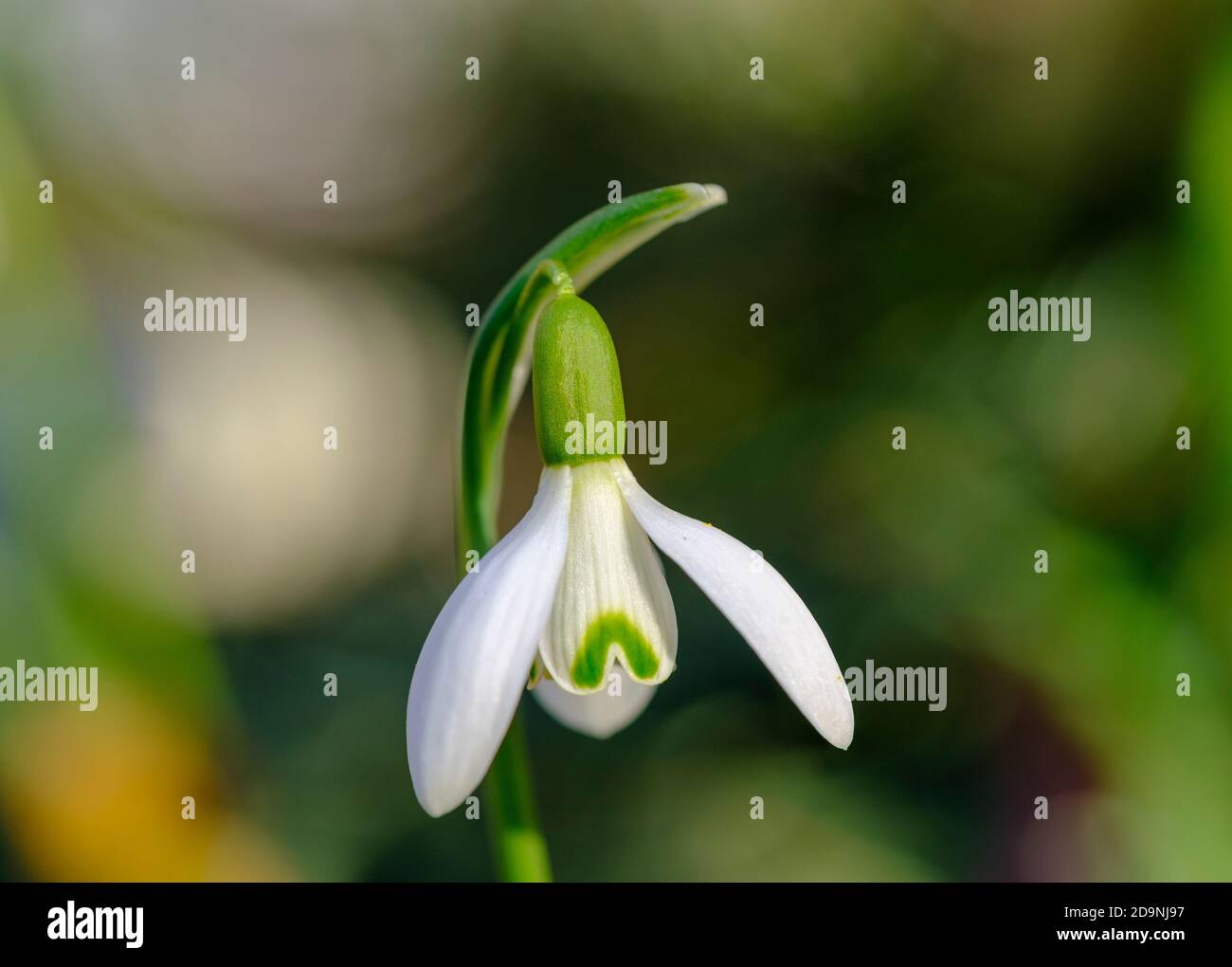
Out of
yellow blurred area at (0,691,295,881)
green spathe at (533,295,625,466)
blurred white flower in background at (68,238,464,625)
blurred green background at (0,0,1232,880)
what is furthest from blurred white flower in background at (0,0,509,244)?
green spathe at (533,295,625,466)

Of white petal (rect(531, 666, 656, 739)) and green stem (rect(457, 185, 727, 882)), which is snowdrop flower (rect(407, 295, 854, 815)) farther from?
white petal (rect(531, 666, 656, 739))

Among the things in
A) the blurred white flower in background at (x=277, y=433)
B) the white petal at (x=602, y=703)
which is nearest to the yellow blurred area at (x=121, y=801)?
the blurred white flower in background at (x=277, y=433)

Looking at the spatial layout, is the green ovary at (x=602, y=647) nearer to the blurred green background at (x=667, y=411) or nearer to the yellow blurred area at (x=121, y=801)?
the blurred green background at (x=667, y=411)

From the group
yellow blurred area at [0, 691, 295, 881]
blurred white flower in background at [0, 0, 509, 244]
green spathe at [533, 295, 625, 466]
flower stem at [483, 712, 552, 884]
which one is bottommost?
yellow blurred area at [0, 691, 295, 881]

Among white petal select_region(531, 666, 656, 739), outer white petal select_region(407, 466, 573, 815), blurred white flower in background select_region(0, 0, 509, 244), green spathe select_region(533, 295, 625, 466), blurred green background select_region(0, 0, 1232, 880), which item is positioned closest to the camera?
outer white petal select_region(407, 466, 573, 815)

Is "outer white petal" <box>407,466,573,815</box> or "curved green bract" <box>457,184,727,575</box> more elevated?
"curved green bract" <box>457,184,727,575</box>
